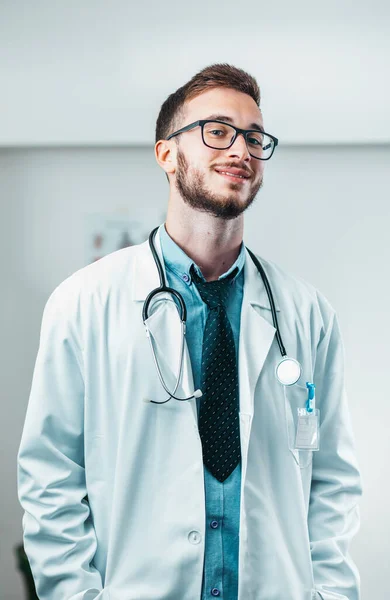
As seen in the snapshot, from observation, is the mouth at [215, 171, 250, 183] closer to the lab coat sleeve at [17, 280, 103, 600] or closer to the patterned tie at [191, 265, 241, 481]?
the patterned tie at [191, 265, 241, 481]

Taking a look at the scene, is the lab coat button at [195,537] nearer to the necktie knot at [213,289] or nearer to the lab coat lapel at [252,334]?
the lab coat lapel at [252,334]

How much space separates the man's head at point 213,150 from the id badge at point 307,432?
0.48 metres

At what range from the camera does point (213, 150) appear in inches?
57.1

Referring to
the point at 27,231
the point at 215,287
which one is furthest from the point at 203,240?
the point at 27,231

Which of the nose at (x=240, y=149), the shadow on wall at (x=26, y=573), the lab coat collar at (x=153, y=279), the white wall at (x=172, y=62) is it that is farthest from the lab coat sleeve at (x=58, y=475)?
the white wall at (x=172, y=62)

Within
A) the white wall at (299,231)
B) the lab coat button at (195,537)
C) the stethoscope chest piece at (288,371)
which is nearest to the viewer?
the lab coat button at (195,537)

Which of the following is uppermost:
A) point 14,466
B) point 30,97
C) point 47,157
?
point 30,97

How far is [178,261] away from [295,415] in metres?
0.45

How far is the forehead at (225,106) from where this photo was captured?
147cm

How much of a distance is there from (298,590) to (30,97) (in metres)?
1.73

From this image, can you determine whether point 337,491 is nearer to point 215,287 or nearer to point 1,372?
point 215,287

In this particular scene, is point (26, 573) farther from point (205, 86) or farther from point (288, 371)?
point (205, 86)

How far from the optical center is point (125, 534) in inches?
53.2

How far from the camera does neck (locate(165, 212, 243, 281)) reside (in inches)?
59.1
